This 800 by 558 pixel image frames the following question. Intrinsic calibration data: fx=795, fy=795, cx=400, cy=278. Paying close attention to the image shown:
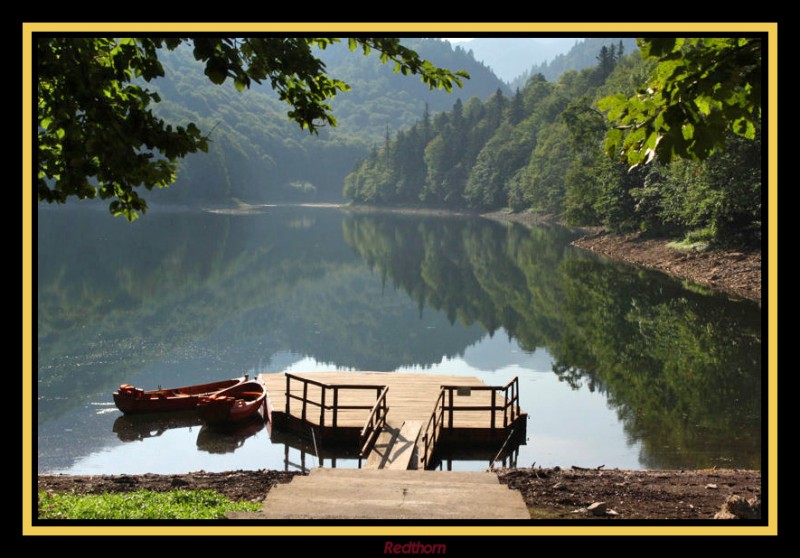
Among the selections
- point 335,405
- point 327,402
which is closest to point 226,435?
point 327,402

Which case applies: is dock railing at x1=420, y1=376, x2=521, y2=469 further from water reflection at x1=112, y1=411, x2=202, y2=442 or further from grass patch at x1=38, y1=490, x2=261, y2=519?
water reflection at x1=112, y1=411, x2=202, y2=442

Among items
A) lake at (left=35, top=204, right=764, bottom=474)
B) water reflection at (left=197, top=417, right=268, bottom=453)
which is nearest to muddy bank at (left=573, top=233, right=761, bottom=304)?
lake at (left=35, top=204, right=764, bottom=474)

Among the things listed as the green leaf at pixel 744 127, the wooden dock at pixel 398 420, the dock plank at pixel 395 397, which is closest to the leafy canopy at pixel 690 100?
the green leaf at pixel 744 127

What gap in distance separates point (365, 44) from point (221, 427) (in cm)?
1280

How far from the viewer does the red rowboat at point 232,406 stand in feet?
62.5

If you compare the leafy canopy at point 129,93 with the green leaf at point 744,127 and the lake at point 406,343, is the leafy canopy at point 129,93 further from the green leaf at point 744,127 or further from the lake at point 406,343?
the lake at point 406,343

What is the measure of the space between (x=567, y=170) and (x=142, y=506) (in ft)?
301

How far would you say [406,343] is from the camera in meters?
33.3

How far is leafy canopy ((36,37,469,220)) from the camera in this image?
8.52m

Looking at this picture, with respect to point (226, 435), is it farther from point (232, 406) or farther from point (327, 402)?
point (327, 402)

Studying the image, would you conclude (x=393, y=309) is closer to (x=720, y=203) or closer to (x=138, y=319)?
(x=138, y=319)

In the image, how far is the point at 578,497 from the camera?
11.3m
